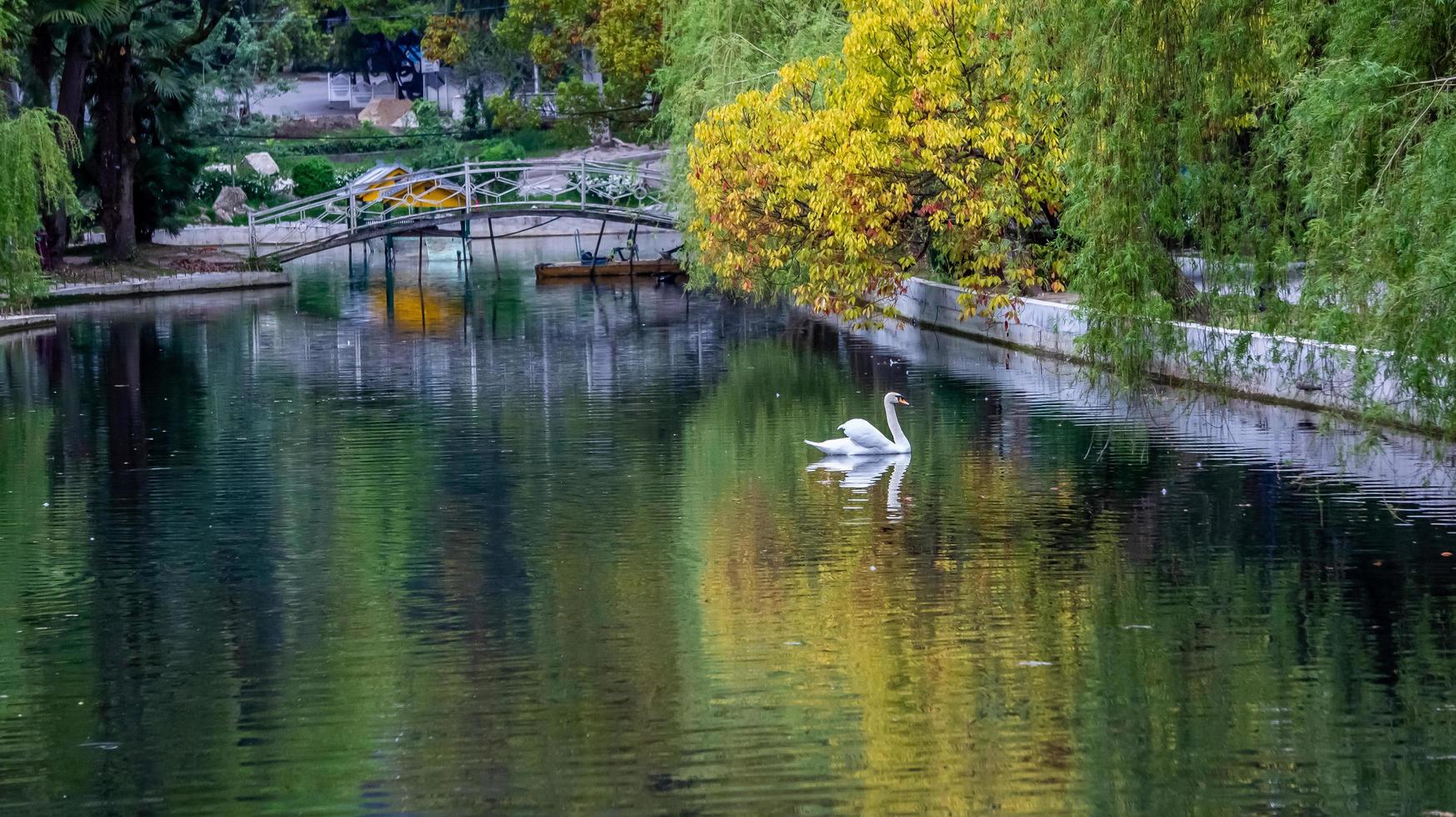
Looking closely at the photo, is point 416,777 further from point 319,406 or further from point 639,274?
point 639,274

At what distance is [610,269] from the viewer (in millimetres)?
57469

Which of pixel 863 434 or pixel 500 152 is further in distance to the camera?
pixel 500 152

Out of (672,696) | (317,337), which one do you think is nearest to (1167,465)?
(672,696)

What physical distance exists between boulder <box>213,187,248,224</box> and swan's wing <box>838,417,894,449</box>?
193 feet

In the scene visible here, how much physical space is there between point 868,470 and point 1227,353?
4.05 m

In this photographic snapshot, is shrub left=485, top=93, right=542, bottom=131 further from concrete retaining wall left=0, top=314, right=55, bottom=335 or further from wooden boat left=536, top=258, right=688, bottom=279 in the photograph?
concrete retaining wall left=0, top=314, right=55, bottom=335

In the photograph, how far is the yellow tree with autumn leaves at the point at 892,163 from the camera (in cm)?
3166

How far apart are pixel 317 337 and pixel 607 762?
30.8 m

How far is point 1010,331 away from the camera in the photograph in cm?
3394

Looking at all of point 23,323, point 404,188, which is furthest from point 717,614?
point 404,188

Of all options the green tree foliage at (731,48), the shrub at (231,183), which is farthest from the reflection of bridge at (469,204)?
the shrub at (231,183)

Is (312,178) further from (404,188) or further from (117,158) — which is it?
(117,158)

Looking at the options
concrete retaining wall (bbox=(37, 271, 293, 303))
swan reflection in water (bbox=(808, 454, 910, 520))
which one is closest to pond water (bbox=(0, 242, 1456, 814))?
swan reflection in water (bbox=(808, 454, 910, 520))

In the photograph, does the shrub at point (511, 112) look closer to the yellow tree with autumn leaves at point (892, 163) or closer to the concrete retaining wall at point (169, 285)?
the concrete retaining wall at point (169, 285)
